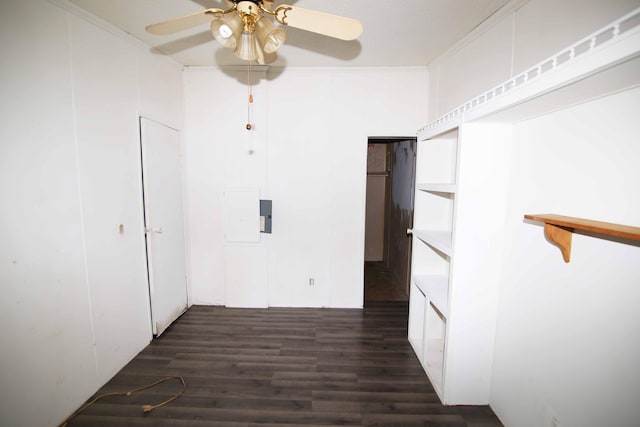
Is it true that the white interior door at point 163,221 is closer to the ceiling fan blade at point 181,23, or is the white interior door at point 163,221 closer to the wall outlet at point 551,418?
the ceiling fan blade at point 181,23

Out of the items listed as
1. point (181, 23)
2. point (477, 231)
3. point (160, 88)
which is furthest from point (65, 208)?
point (477, 231)

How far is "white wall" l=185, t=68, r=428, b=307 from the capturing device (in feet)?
9.27

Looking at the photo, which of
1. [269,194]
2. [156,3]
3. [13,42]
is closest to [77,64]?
[13,42]

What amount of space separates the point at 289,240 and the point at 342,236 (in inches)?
26.3

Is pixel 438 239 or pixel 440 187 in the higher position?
pixel 440 187

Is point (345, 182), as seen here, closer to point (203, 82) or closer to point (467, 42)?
point (467, 42)

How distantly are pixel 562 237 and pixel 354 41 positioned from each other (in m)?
2.22

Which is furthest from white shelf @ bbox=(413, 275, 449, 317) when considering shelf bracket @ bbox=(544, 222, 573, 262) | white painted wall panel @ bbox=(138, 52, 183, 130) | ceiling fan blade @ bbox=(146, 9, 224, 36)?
white painted wall panel @ bbox=(138, 52, 183, 130)

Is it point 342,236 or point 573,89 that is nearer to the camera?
point 573,89

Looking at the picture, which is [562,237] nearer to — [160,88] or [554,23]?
[554,23]

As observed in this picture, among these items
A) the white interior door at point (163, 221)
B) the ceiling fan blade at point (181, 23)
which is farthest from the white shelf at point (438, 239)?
the white interior door at point (163, 221)

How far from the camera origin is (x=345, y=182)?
9.62 feet

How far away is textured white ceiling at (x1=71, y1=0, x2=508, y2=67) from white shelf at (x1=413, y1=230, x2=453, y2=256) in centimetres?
174

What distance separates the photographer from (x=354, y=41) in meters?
2.25
